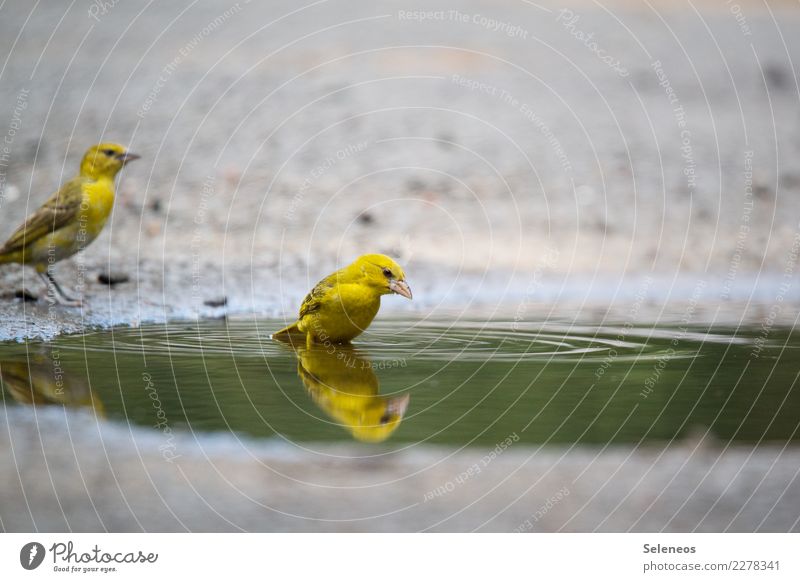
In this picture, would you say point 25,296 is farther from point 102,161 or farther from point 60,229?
point 102,161

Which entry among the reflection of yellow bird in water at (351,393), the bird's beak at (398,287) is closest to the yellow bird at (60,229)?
the reflection of yellow bird in water at (351,393)

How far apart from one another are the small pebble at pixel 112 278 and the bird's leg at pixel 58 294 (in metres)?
0.55

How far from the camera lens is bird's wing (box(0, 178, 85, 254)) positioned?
7.98m

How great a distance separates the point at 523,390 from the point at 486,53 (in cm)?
847

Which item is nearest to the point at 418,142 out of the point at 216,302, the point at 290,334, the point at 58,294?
the point at 216,302

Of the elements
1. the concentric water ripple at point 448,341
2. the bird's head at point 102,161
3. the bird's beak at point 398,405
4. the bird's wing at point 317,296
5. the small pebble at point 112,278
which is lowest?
the bird's beak at point 398,405

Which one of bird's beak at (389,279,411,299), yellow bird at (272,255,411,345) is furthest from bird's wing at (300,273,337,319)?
bird's beak at (389,279,411,299)

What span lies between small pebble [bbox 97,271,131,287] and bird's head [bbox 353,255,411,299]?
2.75m

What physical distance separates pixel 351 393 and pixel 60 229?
11.4 feet

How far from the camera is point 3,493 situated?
4.13 meters

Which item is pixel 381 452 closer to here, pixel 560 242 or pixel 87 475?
pixel 87 475

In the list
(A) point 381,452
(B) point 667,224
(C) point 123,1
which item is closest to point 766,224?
(B) point 667,224

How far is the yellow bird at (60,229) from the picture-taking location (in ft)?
26.2

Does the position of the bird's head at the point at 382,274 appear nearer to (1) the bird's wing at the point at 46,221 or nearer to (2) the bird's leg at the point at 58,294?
(2) the bird's leg at the point at 58,294
